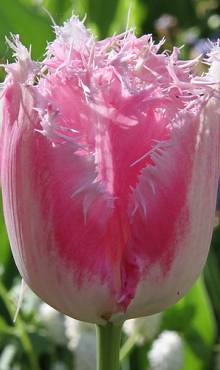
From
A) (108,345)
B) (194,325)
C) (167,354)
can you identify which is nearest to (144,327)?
(167,354)

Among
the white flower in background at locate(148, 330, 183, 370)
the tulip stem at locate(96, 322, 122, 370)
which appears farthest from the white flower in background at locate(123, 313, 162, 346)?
the tulip stem at locate(96, 322, 122, 370)

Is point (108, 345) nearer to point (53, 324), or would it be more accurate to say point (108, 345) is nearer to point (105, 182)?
point (105, 182)

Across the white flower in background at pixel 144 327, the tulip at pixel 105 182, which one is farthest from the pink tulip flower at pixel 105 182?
the white flower in background at pixel 144 327

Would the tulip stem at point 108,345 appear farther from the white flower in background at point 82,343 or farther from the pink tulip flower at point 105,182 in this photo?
the white flower in background at point 82,343

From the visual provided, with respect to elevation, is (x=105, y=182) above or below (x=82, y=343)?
above

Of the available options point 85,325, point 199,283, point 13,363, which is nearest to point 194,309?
point 199,283

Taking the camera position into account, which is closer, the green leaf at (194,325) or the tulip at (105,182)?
the tulip at (105,182)

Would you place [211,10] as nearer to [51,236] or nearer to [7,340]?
[7,340]
